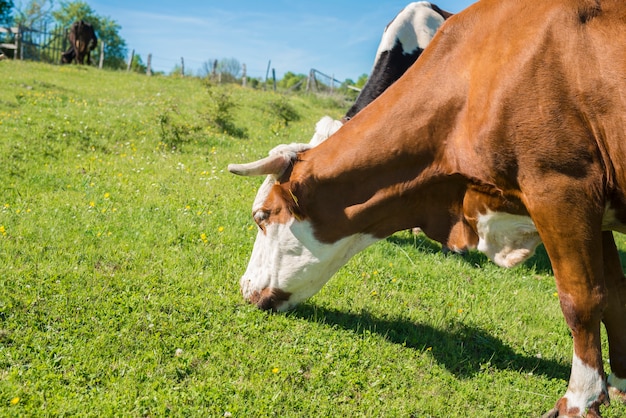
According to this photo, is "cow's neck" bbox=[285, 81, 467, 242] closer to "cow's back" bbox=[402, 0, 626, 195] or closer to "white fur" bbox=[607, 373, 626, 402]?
"cow's back" bbox=[402, 0, 626, 195]

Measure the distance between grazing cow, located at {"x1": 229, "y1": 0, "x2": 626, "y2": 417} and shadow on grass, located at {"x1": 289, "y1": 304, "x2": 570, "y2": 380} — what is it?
405mm

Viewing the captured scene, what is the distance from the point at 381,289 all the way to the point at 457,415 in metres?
1.87

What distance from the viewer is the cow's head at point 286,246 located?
4277 millimetres

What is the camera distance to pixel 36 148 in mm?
8961

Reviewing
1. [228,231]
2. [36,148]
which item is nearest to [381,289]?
[228,231]

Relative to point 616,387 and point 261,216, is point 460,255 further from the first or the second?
point 261,216

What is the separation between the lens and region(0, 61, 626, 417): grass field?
3762 mm

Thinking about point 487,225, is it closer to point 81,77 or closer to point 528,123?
point 528,123

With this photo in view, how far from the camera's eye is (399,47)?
7457 mm

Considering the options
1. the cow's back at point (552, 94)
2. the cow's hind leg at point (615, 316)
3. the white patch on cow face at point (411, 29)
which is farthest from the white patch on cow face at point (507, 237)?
the white patch on cow face at point (411, 29)

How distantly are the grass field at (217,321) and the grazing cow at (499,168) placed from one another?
1.83 ft

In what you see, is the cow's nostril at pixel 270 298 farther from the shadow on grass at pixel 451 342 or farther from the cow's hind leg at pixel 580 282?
the cow's hind leg at pixel 580 282

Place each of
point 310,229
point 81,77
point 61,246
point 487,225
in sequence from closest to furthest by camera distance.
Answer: point 487,225
point 310,229
point 61,246
point 81,77

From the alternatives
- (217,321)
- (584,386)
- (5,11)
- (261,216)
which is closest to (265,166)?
(261,216)
